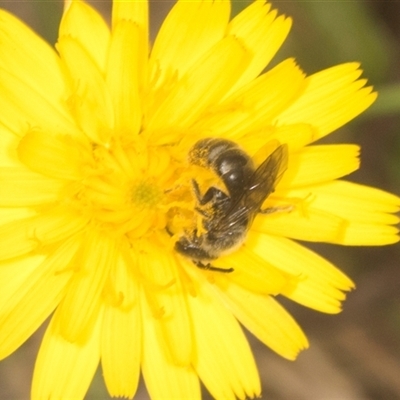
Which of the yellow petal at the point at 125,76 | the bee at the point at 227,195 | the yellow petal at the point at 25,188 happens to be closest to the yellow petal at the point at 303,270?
the bee at the point at 227,195

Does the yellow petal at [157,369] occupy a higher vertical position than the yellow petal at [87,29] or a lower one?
lower

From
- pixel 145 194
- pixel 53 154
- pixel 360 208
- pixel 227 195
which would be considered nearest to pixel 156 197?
pixel 145 194

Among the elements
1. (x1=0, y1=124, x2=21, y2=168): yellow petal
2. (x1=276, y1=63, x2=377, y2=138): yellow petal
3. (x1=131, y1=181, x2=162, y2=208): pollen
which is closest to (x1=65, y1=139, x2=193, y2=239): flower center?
(x1=131, y1=181, x2=162, y2=208): pollen

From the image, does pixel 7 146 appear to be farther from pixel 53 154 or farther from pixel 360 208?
pixel 360 208

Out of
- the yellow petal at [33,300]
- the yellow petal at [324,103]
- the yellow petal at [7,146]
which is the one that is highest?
the yellow petal at [7,146]

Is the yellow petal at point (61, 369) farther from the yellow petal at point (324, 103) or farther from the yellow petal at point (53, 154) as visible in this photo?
the yellow petal at point (324, 103)

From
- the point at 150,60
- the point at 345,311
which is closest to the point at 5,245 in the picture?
the point at 150,60
